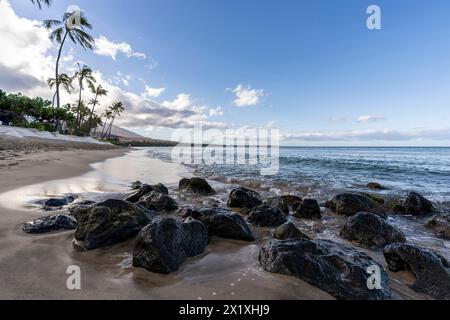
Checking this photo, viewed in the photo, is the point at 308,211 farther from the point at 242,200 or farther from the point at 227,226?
the point at 227,226

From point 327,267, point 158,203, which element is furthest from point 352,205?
point 158,203

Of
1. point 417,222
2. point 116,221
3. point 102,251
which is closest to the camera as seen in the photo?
point 102,251

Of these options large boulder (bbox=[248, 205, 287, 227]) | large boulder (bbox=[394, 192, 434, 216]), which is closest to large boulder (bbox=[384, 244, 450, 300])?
large boulder (bbox=[248, 205, 287, 227])

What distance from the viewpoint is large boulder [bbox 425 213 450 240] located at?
5213mm

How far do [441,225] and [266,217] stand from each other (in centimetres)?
406

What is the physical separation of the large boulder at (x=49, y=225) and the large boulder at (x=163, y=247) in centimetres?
184

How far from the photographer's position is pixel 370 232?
450cm

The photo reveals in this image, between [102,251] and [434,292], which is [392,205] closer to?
[434,292]

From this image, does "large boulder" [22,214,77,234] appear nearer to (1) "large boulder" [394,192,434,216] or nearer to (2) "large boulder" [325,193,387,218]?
(2) "large boulder" [325,193,387,218]

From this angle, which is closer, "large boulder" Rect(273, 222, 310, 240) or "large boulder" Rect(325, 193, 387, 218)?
"large boulder" Rect(273, 222, 310, 240)

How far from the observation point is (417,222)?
6164mm

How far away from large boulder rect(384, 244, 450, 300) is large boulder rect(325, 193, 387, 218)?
9.83ft
